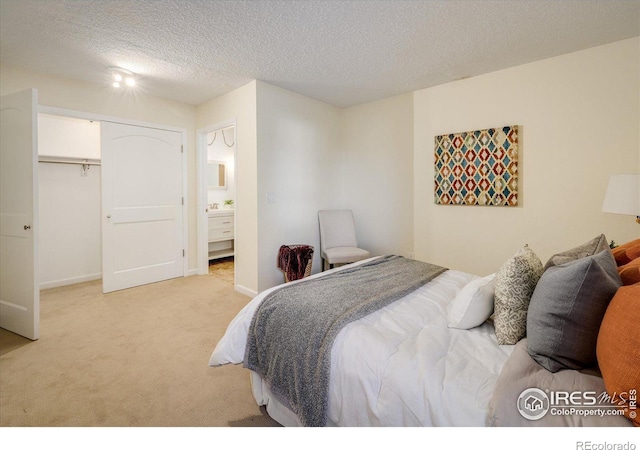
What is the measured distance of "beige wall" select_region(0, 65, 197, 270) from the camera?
3.17 metres

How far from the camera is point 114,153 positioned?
373 cm

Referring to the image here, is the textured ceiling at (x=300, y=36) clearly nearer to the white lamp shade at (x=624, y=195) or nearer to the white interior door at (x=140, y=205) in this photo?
the white interior door at (x=140, y=205)

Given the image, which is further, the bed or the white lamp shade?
the white lamp shade

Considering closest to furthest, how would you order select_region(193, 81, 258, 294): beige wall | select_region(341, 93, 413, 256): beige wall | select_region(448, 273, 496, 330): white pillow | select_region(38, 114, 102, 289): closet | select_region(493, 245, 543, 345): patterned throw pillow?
1. select_region(493, 245, 543, 345): patterned throw pillow
2. select_region(448, 273, 496, 330): white pillow
3. select_region(193, 81, 258, 294): beige wall
4. select_region(38, 114, 102, 289): closet
5. select_region(341, 93, 413, 256): beige wall

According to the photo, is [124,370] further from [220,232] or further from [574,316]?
[220,232]

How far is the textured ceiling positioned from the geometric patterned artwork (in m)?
0.69

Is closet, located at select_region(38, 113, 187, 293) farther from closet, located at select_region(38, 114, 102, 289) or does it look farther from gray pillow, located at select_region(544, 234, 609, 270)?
gray pillow, located at select_region(544, 234, 609, 270)

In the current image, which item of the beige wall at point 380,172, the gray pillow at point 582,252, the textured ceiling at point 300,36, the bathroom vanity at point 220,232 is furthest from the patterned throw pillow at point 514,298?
the bathroom vanity at point 220,232

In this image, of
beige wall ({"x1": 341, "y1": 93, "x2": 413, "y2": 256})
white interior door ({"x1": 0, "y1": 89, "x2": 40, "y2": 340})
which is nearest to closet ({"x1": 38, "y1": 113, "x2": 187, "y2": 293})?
white interior door ({"x1": 0, "y1": 89, "x2": 40, "y2": 340})

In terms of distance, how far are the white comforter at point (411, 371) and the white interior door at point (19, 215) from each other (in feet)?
8.88

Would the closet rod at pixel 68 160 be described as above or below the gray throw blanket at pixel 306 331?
above

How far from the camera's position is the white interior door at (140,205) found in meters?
3.70

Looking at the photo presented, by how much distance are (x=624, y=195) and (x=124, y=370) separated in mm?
3699
